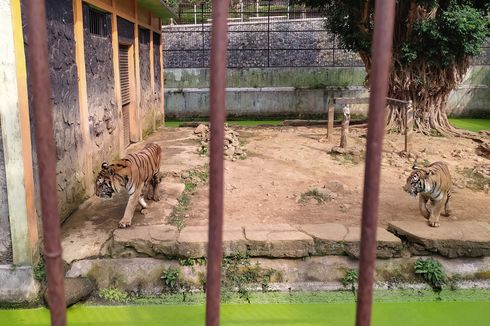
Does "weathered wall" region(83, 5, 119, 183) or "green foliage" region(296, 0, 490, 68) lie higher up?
"green foliage" region(296, 0, 490, 68)

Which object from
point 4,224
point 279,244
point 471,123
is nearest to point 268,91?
point 471,123

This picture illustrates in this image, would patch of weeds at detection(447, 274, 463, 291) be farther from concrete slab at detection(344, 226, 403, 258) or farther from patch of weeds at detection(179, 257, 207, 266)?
patch of weeds at detection(179, 257, 207, 266)

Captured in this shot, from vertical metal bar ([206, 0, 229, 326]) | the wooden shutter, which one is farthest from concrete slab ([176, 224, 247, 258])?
the wooden shutter

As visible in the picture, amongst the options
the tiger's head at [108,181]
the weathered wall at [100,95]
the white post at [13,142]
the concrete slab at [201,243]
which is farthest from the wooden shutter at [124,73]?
the white post at [13,142]

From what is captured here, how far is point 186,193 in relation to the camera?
255 inches

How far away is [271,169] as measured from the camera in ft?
26.5

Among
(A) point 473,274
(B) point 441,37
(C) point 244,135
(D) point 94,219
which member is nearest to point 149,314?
(D) point 94,219

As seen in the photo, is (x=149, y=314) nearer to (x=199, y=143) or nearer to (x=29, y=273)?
(x=29, y=273)

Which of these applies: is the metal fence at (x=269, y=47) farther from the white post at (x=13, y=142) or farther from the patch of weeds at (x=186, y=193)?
the white post at (x=13, y=142)

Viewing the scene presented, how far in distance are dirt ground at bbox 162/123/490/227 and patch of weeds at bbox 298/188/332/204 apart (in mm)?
31

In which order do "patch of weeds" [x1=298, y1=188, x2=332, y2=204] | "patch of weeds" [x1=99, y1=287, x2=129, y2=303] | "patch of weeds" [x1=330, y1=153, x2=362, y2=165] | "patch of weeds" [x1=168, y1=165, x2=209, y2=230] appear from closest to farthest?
"patch of weeds" [x1=99, y1=287, x2=129, y2=303] → "patch of weeds" [x1=168, y1=165, x2=209, y2=230] → "patch of weeds" [x1=298, y1=188, x2=332, y2=204] → "patch of weeds" [x1=330, y1=153, x2=362, y2=165]

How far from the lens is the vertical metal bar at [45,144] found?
1.19 meters

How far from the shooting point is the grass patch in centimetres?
1425

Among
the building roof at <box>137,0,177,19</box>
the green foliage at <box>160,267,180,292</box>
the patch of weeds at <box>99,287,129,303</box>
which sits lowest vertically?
the patch of weeds at <box>99,287,129,303</box>
